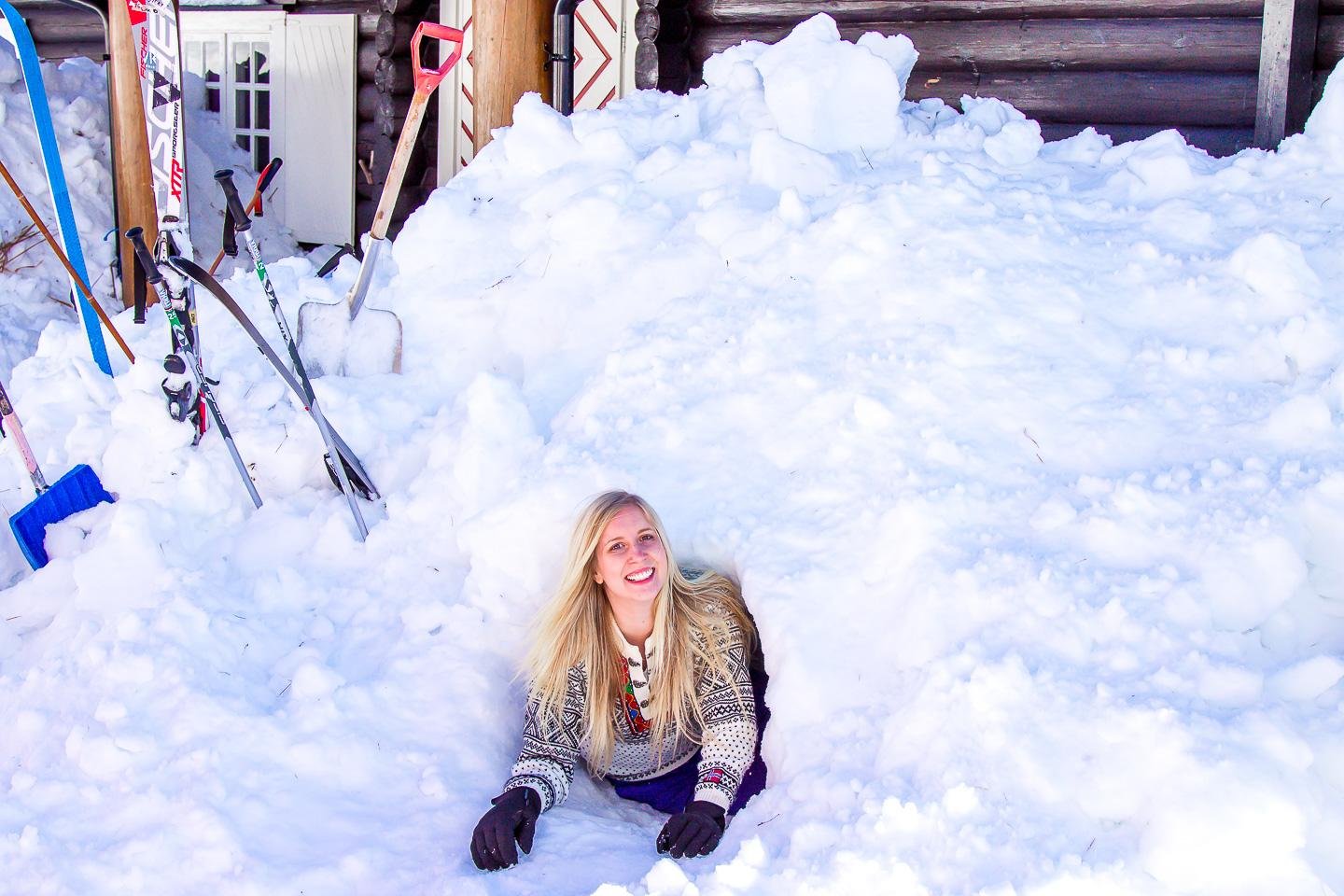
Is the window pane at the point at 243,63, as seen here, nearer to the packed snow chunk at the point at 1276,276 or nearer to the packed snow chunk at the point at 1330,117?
the packed snow chunk at the point at 1330,117

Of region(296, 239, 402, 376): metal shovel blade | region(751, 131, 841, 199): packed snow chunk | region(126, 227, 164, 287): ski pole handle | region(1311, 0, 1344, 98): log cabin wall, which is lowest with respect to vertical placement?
region(296, 239, 402, 376): metal shovel blade

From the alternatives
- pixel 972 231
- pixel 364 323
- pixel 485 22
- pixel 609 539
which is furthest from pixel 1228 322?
pixel 485 22

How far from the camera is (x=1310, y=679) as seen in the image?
7.56ft

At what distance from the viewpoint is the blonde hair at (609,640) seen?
9.76ft

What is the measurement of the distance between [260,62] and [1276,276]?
7.82 metres

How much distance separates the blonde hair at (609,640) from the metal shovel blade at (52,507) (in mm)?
1790

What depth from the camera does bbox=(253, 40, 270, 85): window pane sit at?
347 inches

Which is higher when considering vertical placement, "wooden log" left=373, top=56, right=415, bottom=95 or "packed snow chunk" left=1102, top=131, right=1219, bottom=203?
"wooden log" left=373, top=56, right=415, bottom=95

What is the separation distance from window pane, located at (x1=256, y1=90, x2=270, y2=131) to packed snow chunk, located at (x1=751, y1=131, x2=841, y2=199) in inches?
238

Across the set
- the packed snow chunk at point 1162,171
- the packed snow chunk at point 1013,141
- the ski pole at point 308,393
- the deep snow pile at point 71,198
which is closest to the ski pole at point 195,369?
the ski pole at point 308,393

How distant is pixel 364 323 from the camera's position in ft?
14.1

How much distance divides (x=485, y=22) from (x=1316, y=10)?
3.50 metres

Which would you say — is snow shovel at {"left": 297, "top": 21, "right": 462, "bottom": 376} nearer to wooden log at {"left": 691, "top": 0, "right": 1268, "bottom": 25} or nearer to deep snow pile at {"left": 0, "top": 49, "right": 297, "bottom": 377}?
wooden log at {"left": 691, "top": 0, "right": 1268, "bottom": 25}

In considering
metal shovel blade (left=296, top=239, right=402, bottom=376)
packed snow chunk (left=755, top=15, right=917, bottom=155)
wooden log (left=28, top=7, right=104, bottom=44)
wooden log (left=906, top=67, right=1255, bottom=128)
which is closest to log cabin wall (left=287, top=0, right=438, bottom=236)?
wooden log (left=28, top=7, right=104, bottom=44)
